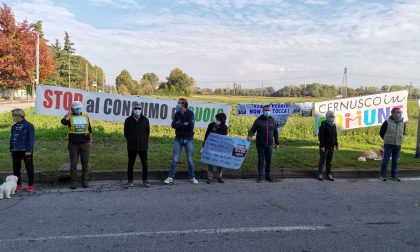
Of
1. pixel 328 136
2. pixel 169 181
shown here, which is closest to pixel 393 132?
pixel 328 136

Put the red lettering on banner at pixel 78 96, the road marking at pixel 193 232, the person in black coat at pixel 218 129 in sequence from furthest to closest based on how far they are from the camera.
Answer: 1. the red lettering on banner at pixel 78 96
2. the person in black coat at pixel 218 129
3. the road marking at pixel 193 232

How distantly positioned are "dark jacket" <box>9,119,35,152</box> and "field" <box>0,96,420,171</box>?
1.22 metres

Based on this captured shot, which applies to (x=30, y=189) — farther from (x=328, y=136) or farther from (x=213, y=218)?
(x=328, y=136)

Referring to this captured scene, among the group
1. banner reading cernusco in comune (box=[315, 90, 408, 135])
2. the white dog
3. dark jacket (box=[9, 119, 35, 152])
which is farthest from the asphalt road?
banner reading cernusco in comune (box=[315, 90, 408, 135])

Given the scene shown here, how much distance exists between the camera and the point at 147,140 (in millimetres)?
7523

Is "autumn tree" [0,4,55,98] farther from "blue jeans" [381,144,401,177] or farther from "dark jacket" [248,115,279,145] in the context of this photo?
"blue jeans" [381,144,401,177]

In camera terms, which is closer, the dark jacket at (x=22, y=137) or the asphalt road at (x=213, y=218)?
the asphalt road at (x=213, y=218)

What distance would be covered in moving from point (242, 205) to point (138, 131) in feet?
8.95

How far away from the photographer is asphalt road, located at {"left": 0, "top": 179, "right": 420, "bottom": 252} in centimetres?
436

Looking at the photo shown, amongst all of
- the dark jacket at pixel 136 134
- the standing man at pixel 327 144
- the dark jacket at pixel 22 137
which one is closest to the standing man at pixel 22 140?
the dark jacket at pixel 22 137

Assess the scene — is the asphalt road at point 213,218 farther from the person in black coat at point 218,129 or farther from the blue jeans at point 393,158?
the blue jeans at point 393,158

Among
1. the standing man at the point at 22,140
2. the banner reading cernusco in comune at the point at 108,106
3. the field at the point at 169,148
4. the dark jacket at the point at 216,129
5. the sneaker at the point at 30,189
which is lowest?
the sneaker at the point at 30,189

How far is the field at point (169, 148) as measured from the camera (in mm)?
8914

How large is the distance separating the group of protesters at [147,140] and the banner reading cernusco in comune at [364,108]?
156 inches
